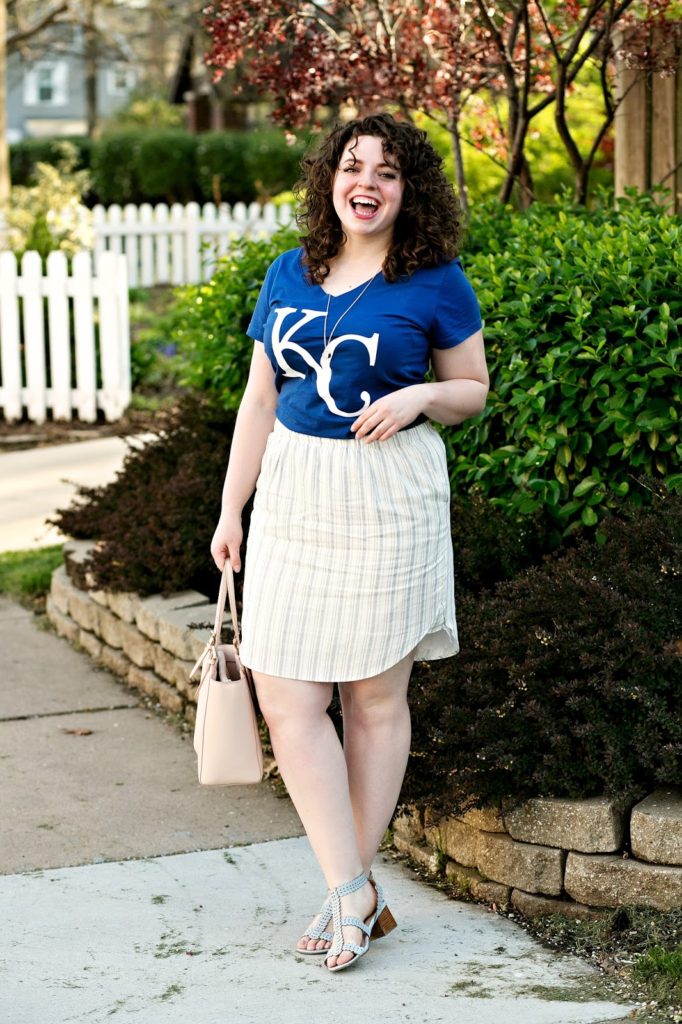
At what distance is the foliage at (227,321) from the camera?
5668 millimetres

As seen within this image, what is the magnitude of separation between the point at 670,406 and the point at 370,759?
142 centimetres

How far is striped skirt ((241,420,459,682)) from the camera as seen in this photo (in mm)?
2963

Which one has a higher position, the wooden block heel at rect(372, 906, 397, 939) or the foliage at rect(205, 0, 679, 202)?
the foliage at rect(205, 0, 679, 202)

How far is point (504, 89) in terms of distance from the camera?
6113mm

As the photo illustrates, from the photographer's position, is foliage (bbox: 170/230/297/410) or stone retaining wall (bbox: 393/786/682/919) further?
foliage (bbox: 170/230/297/410)

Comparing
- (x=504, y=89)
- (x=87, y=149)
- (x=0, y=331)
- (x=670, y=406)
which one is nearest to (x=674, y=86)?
(x=504, y=89)

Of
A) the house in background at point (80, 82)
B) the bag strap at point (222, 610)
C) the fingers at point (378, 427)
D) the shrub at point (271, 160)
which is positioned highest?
the house in background at point (80, 82)

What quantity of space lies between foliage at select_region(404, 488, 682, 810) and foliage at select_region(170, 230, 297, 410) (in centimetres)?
224

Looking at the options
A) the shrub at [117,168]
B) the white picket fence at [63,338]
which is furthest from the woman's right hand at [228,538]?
the shrub at [117,168]

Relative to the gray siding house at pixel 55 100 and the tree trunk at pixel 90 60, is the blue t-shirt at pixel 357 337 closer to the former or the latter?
the tree trunk at pixel 90 60

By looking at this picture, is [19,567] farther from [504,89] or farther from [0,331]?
[0,331]

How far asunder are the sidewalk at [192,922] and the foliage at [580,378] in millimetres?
1195

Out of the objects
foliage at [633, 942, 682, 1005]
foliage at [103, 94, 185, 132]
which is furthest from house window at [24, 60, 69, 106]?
foliage at [633, 942, 682, 1005]

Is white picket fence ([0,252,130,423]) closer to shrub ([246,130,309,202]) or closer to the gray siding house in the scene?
shrub ([246,130,309,202])
